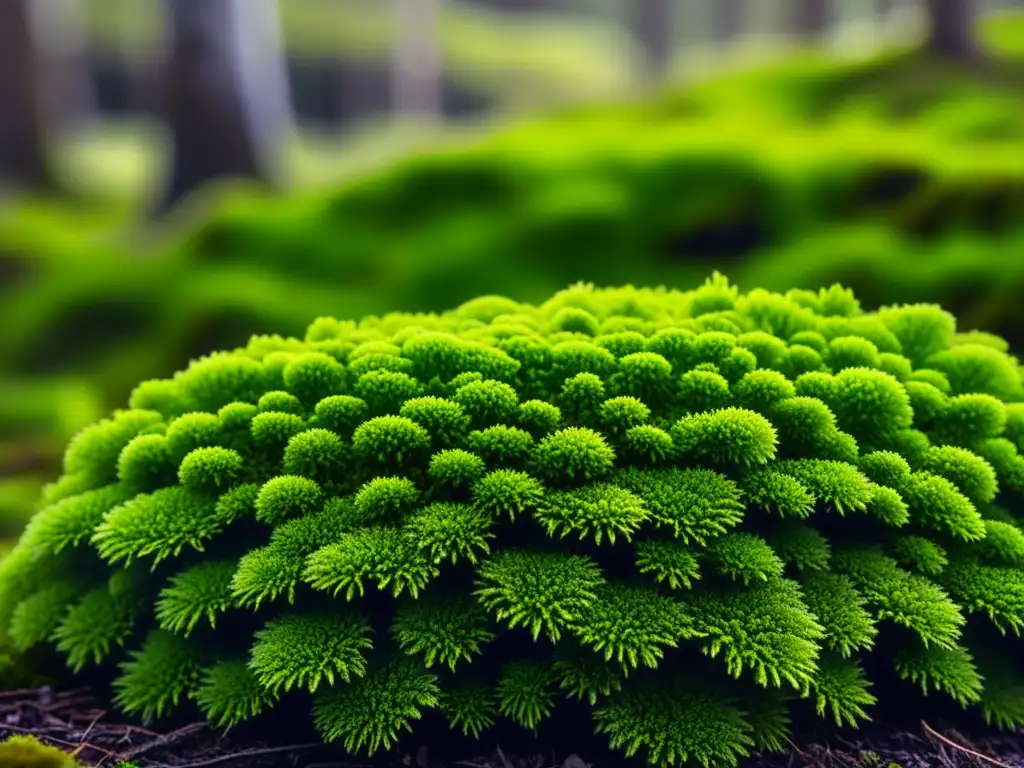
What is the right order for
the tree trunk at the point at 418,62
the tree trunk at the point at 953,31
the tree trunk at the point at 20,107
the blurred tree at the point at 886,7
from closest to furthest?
1. the tree trunk at the point at 953,31
2. the tree trunk at the point at 20,107
3. the tree trunk at the point at 418,62
4. the blurred tree at the point at 886,7

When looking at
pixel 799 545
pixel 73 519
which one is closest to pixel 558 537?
pixel 799 545

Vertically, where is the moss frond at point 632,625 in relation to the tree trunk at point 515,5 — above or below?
above

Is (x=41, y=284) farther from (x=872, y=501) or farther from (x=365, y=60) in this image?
(x=365, y=60)

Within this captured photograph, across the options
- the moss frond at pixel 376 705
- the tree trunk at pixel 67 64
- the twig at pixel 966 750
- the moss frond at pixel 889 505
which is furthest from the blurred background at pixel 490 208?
the tree trunk at pixel 67 64

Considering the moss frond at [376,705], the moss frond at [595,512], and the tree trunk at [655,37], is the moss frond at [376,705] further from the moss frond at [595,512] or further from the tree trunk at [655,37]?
the tree trunk at [655,37]

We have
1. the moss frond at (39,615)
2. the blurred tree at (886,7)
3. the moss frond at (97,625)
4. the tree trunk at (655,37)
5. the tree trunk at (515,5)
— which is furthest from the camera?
the tree trunk at (515,5)

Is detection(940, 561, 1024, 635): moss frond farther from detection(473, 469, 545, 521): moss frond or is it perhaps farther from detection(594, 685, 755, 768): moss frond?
detection(473, 469, 545, 521): moss frond

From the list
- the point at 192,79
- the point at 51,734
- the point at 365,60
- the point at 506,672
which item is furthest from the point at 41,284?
the point at 365,60
